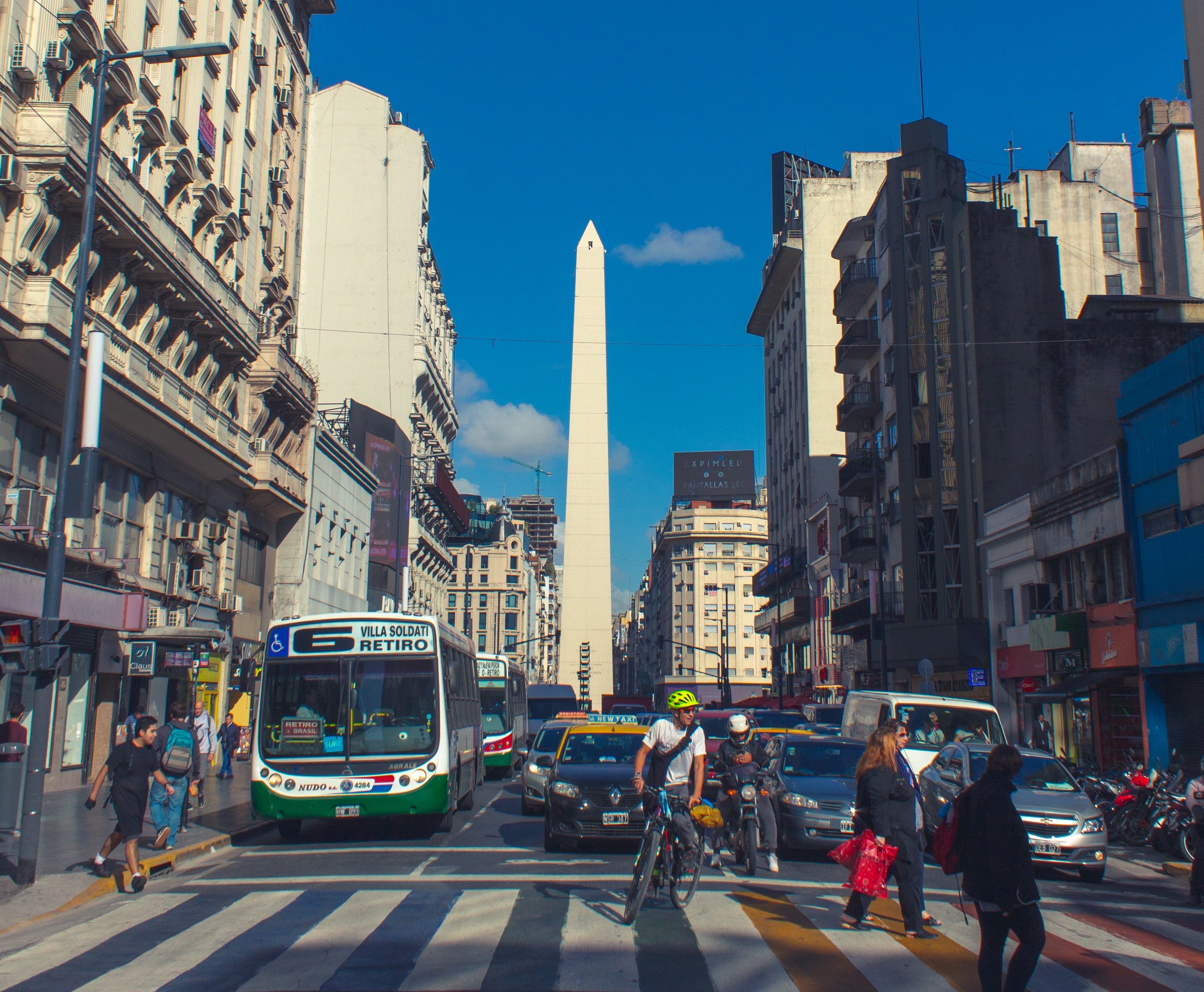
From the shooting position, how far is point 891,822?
8680 mm

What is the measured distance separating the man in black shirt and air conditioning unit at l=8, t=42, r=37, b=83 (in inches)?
508

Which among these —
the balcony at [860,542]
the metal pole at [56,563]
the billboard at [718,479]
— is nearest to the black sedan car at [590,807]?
the metal pole at [56,563]

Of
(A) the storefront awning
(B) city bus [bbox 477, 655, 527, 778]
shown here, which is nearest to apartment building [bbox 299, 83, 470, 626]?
(B) city bus [bbox 477, 655, 527, 778]

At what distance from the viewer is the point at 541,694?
45781 mm

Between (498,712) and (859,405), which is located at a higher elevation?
(859,405)

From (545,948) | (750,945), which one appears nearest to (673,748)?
(750,945)

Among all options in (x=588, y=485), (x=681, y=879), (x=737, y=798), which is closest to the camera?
(x=681, y=879)

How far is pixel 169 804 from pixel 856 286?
136ft

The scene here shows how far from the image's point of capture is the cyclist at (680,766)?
9109mm

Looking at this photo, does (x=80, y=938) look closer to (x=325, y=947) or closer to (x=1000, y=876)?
(x=325, y=947)

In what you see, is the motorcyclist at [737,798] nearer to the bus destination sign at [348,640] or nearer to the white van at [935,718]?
the bus destination sign at [348,640]

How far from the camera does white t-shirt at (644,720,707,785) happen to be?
30.3 ft

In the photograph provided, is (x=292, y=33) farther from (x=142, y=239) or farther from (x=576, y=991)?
→ (x=576, y=991)

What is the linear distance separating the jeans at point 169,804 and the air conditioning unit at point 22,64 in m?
12.5
